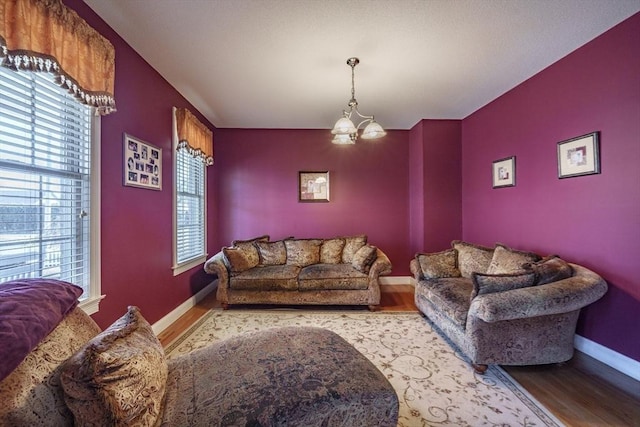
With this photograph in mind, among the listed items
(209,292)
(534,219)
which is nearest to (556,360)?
(534,219)

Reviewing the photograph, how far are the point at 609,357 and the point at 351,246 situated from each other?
2621 millimetres

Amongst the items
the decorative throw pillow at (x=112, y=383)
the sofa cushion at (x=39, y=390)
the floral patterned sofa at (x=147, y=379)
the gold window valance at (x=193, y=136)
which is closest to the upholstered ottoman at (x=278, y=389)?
the floral patterned sofa at (x=147, y=379)

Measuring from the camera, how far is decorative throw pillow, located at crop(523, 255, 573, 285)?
6.68 feet

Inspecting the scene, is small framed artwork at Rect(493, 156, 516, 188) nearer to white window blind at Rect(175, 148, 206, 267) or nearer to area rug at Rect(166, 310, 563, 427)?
area rug at Rect(166, 310, 563, 427)

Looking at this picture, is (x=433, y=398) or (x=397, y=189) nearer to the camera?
(x=433, y=398)

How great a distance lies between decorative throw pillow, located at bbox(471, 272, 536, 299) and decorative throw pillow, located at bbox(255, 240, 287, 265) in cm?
247

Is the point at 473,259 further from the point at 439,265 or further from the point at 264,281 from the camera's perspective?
the point at 264,281

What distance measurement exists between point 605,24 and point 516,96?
3.27 feet

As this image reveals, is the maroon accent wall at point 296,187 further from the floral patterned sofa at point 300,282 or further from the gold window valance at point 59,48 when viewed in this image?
the gold window valance at point 59,48

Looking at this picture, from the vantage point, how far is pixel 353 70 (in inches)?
104

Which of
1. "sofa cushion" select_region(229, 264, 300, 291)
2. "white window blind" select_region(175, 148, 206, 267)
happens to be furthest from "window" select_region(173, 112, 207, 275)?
"sofa cushion" select_region(229, 264, 300, 291)

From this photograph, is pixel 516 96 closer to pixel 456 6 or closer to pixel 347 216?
pixel 456 6

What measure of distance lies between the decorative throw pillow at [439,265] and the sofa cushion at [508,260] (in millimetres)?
427

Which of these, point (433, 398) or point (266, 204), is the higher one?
point (266, 204)
